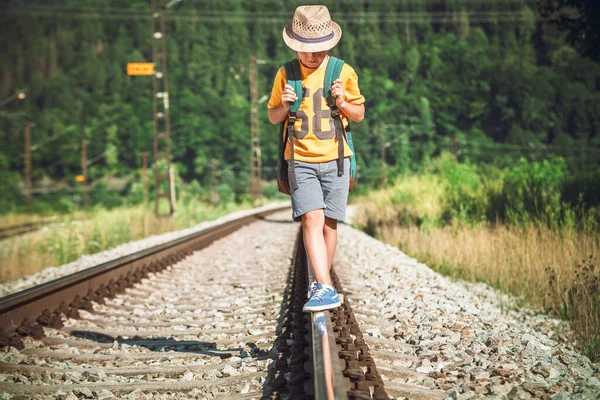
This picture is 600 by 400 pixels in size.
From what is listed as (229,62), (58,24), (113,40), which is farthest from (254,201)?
(58,24)

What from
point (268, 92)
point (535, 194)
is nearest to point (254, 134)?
point (535, 194)

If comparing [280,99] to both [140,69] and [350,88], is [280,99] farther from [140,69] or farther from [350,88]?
[140,69]

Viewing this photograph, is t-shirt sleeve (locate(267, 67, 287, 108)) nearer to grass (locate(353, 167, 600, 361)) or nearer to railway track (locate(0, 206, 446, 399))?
railway track (locate(0, 206, 446, 399))

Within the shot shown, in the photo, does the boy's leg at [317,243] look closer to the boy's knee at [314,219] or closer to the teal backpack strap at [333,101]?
the boy's knee at [314,219]

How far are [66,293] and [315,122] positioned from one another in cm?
297

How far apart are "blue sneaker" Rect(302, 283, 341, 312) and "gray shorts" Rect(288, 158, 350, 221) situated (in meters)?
0.44

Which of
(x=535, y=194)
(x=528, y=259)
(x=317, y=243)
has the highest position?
(x=317, y=243)

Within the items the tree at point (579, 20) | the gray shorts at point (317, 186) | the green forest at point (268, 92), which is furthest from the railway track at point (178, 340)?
the green forest at point (268, 92)

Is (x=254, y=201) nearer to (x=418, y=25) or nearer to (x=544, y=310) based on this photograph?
(x=544, y=310)

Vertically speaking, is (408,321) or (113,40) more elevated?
(113,40)

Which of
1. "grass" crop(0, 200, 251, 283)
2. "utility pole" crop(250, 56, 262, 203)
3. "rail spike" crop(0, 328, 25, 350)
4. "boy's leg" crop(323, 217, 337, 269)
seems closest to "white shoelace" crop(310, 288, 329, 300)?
"boy's leg" crop(323, 217, 337, 269)

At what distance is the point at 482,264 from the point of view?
7.38 meters

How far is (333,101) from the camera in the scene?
3424 mm

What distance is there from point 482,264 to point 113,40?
5407 inches
